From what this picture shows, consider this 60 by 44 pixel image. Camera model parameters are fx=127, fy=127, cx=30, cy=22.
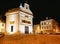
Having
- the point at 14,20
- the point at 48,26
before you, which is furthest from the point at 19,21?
the point at 48,26

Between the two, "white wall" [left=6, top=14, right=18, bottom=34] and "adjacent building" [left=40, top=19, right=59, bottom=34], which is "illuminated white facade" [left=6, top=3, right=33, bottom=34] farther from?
"adjacent building" [left=40, top=19, right=59, bottom=34]

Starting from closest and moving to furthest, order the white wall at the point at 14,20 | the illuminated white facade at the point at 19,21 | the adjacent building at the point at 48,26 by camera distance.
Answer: the illuminated white facade at the point at 19,21, the white wall at the point at 14,20, the adjacent building at the point at 48,26

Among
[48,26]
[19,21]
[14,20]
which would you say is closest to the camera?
[19,21]

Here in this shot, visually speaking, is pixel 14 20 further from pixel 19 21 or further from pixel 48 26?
pixel 48 26

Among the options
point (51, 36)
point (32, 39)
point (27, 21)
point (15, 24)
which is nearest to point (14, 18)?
point (15, 24)

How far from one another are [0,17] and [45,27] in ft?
59.8

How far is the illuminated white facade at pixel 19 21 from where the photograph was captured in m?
30.3

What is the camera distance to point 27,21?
32.7 metres

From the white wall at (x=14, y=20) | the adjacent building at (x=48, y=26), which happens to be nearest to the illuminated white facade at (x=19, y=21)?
the white wall at (x=14, y=20)

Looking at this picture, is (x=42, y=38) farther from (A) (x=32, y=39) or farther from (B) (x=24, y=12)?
(B) (x=24, y=12)

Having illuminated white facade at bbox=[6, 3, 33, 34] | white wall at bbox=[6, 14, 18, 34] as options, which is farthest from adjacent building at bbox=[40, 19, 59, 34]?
white wall at bbox=[6, 14, 18, 34]

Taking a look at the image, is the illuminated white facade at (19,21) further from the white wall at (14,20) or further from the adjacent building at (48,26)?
the adjacent building at (48,26)

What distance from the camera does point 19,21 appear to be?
30.1 meters

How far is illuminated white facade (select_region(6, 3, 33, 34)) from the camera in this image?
99.3ft
